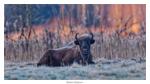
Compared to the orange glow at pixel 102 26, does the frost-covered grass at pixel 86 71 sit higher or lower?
lower

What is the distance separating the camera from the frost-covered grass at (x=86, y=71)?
34.6 ft

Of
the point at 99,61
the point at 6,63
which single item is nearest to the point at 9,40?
the point at 6,63

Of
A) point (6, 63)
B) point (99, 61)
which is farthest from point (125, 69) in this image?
point (6, 63)

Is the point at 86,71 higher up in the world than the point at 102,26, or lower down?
lower down

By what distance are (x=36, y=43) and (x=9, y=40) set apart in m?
0.26

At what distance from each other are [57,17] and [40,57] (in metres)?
0.42

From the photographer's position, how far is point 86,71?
10555 mm

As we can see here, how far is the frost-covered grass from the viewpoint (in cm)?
1055

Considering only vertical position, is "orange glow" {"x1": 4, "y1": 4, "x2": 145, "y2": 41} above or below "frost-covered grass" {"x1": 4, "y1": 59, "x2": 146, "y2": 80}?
above
